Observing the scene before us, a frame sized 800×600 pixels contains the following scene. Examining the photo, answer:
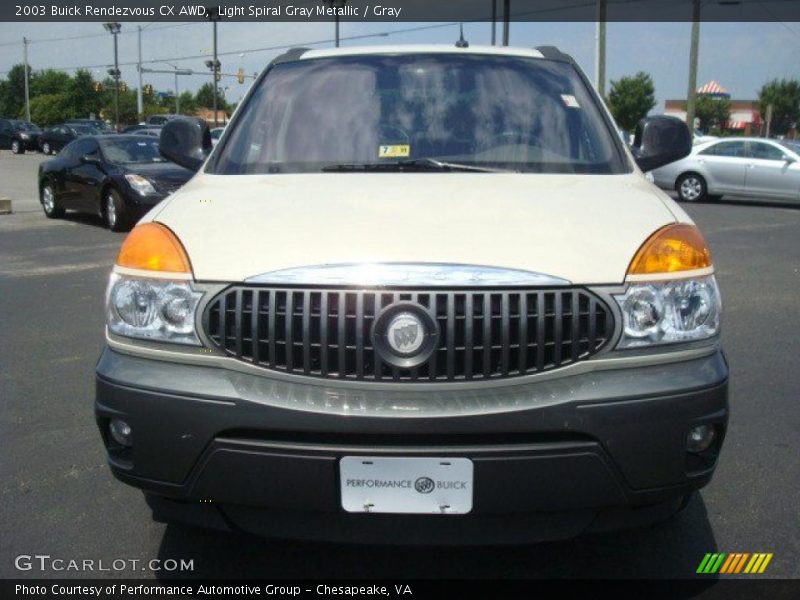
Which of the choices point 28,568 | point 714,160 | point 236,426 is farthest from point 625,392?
point 714,160

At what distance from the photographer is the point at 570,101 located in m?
3.90

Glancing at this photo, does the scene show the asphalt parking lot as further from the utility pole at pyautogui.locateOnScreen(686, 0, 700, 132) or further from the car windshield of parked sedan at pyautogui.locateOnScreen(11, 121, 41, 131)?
the car windshield of parked sedan at pyautogui.locateOnScreen(11, 121, 41, 131)

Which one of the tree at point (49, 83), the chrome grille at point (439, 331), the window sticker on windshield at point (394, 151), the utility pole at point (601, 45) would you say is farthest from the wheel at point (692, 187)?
the tree at point (49, 83)

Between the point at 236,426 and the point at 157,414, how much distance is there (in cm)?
24

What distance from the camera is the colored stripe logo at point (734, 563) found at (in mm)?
3105

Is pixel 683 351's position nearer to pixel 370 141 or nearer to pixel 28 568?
pixel 370 141

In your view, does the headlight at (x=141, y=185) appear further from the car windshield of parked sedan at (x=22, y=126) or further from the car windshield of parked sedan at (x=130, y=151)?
the car windshield of parked sedan at (x=22, y=126)

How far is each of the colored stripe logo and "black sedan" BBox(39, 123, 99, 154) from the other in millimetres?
42286

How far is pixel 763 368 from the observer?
586cm

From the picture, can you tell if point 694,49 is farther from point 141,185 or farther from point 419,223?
point 419,223

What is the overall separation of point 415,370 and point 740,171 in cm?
1877

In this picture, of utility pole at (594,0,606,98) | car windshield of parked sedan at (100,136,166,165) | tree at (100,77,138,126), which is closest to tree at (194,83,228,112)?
tree at (100,77,138,126)

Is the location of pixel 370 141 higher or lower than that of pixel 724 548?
higher

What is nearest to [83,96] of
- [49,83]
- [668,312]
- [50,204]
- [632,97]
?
[49,83]
